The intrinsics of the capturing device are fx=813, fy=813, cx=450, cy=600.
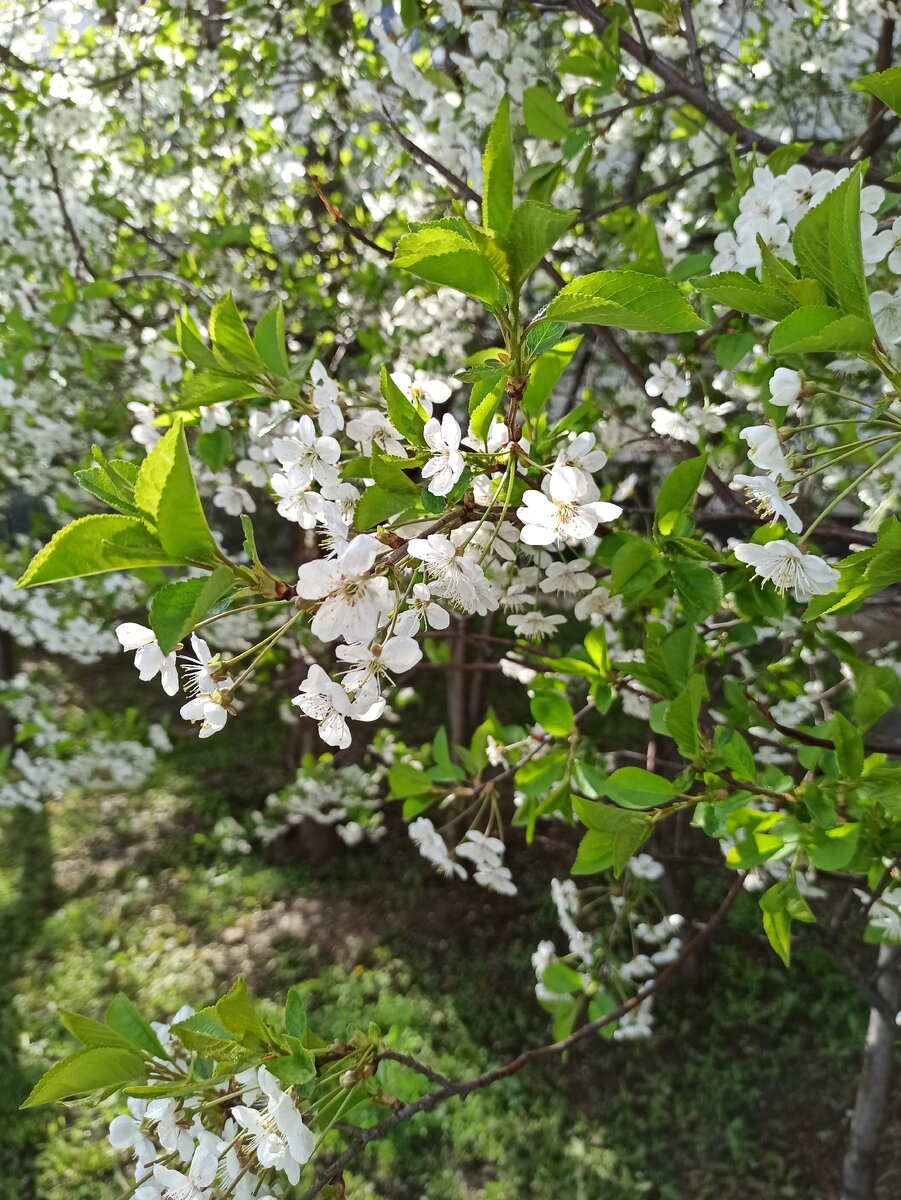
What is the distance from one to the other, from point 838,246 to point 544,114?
1.24m

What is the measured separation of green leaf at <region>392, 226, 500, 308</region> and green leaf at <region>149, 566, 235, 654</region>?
0.89 feet

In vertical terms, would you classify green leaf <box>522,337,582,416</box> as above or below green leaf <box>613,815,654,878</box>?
above

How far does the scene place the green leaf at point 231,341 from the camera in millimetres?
855

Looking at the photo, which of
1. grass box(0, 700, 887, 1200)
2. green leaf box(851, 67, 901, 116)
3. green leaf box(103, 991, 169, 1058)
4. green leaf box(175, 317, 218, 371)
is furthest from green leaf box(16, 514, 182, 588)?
grass box(0, 700, 887, 1200)

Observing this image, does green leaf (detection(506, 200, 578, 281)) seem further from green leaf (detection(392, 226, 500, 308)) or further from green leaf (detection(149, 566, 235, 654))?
green leaf (detection(149, 566, 235, 654))

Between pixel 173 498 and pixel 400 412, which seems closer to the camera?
pixel 173 498

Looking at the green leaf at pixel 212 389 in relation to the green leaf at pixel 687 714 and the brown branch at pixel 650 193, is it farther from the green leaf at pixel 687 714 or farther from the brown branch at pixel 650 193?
the brown branch at pixel 650 193

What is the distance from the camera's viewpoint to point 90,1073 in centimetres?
85

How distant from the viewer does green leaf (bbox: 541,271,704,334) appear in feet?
1.92

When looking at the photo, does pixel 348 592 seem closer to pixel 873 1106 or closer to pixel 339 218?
pixel 339 218

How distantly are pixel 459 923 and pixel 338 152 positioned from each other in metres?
3.78

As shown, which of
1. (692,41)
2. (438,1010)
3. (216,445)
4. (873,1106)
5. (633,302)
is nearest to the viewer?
(633,302)

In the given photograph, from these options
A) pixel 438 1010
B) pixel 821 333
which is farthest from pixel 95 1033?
pixel 438 1010

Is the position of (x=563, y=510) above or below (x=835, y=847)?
above
